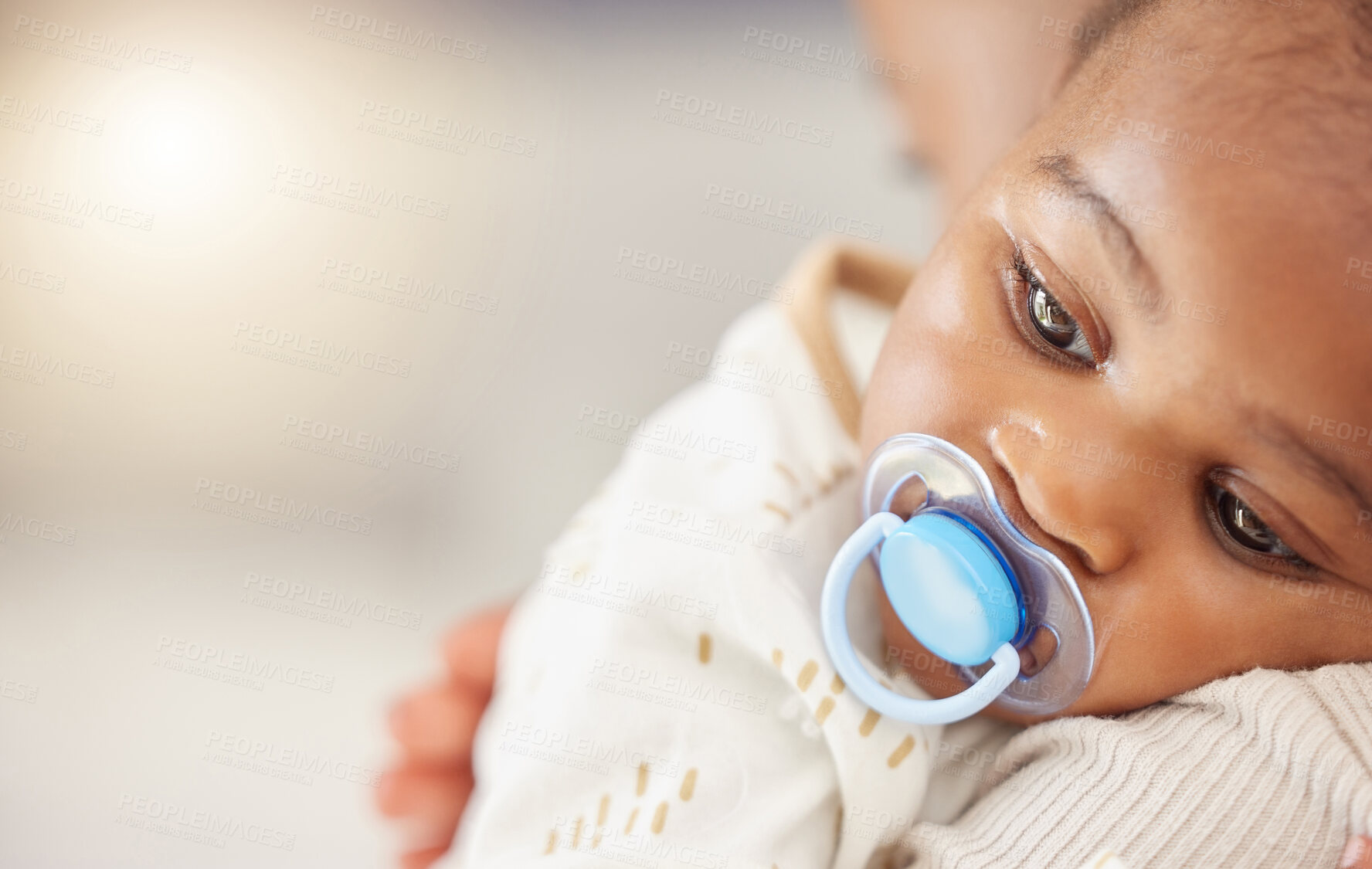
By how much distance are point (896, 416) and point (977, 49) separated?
1.42ft

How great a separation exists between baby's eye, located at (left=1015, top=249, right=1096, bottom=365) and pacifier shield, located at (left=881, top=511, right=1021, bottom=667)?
11 cm

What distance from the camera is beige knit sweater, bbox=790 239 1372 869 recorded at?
56 cm

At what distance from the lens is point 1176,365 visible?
0.48 metres

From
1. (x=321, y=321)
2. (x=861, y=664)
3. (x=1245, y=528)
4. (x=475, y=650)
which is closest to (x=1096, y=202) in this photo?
(x=1245, y=528)

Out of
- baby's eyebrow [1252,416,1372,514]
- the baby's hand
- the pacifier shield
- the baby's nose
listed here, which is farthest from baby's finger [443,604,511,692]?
baby's eyebrow [1252,416,1372,514]

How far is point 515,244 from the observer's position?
3.91ft

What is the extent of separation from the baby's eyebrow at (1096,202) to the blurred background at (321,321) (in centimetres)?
38

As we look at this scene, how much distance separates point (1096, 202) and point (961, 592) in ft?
0.72

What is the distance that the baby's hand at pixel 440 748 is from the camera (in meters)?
0.87

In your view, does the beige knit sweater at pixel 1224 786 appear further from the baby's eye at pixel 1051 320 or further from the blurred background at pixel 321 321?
the blurred background at pixel 321 321

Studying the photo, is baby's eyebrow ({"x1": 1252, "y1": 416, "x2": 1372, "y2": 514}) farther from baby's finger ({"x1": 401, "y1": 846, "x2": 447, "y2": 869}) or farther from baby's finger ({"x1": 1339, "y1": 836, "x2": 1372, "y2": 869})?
baby's finger ({"x1": 401, "y1": 846, "x2": 447, "y2": 869})

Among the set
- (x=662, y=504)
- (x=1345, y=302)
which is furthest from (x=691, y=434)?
(x=1345, y=302)

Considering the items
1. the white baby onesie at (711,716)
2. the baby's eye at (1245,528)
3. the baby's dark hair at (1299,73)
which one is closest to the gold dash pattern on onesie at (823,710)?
the white baby onesie at (711,716)

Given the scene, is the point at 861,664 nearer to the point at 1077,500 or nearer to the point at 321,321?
the point at 1077,500
